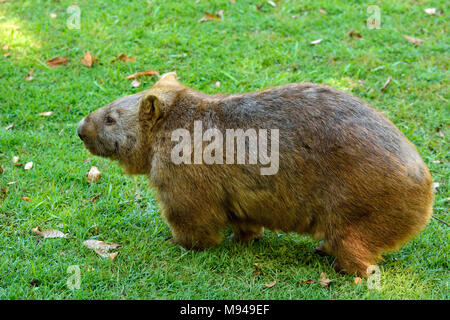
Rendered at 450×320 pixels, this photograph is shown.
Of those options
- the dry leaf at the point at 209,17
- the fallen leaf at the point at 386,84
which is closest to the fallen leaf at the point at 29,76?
the dry leaf at the point at 209,17

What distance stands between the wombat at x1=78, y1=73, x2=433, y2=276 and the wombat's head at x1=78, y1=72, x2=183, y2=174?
0.01 m

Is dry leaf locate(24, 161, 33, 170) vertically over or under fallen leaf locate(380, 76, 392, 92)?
under

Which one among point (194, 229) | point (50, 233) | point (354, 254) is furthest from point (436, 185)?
point (50, 233)

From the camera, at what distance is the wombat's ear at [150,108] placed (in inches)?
177

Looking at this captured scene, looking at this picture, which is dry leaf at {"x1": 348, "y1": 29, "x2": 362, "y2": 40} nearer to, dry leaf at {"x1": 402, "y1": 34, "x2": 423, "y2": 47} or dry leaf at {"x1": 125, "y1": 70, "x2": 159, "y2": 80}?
dry leaf at {"x1": 402, "y1": 34, "x2": 423, "y2": 47}

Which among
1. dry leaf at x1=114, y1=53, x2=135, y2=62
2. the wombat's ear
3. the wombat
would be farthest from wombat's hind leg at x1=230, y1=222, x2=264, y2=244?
dry leaf at x1=114, y1=53, x2=135, y2=62

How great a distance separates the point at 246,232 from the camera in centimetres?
471

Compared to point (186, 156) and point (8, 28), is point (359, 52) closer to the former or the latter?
point (186, 156)

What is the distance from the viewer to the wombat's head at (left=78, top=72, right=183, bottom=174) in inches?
179

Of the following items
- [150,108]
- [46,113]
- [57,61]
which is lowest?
[46,113]

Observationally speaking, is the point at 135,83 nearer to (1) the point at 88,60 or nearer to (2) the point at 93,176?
(1) the point at 88,60

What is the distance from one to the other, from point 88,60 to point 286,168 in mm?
4316

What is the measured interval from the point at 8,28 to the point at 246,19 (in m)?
3.70

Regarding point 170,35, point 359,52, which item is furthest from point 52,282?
point 359,52
